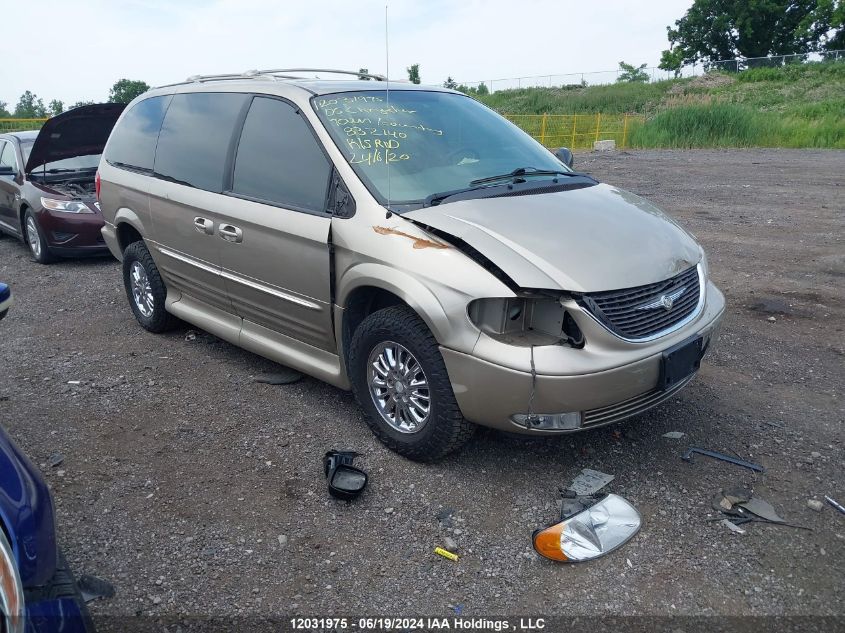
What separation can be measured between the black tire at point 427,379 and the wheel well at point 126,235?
2.77 metres

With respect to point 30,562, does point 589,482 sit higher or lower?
lower

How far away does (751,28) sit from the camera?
178ft

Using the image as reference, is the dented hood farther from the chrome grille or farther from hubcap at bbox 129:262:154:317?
hubcap at bbox 129:262:154:317

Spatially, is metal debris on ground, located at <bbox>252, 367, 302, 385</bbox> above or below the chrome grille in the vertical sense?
below

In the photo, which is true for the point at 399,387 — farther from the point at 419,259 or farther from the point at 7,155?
the point at 7,155

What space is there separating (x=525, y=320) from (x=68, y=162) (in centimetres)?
769

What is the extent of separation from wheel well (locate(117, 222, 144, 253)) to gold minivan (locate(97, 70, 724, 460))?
0.48 meters

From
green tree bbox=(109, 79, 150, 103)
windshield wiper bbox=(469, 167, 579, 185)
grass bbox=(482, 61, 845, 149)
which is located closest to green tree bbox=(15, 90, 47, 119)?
green tree bbox=(109, 79, 150, 103)

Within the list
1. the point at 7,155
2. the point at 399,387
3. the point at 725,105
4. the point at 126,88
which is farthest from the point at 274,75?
the point at 126,88

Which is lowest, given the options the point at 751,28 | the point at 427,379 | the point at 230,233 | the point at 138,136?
the point at 427,379

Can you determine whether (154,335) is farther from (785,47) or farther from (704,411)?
(785,47)

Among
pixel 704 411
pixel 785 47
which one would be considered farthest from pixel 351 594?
pixel 785 47

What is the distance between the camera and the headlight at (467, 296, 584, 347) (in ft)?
10.3

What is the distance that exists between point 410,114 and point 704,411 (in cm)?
248
